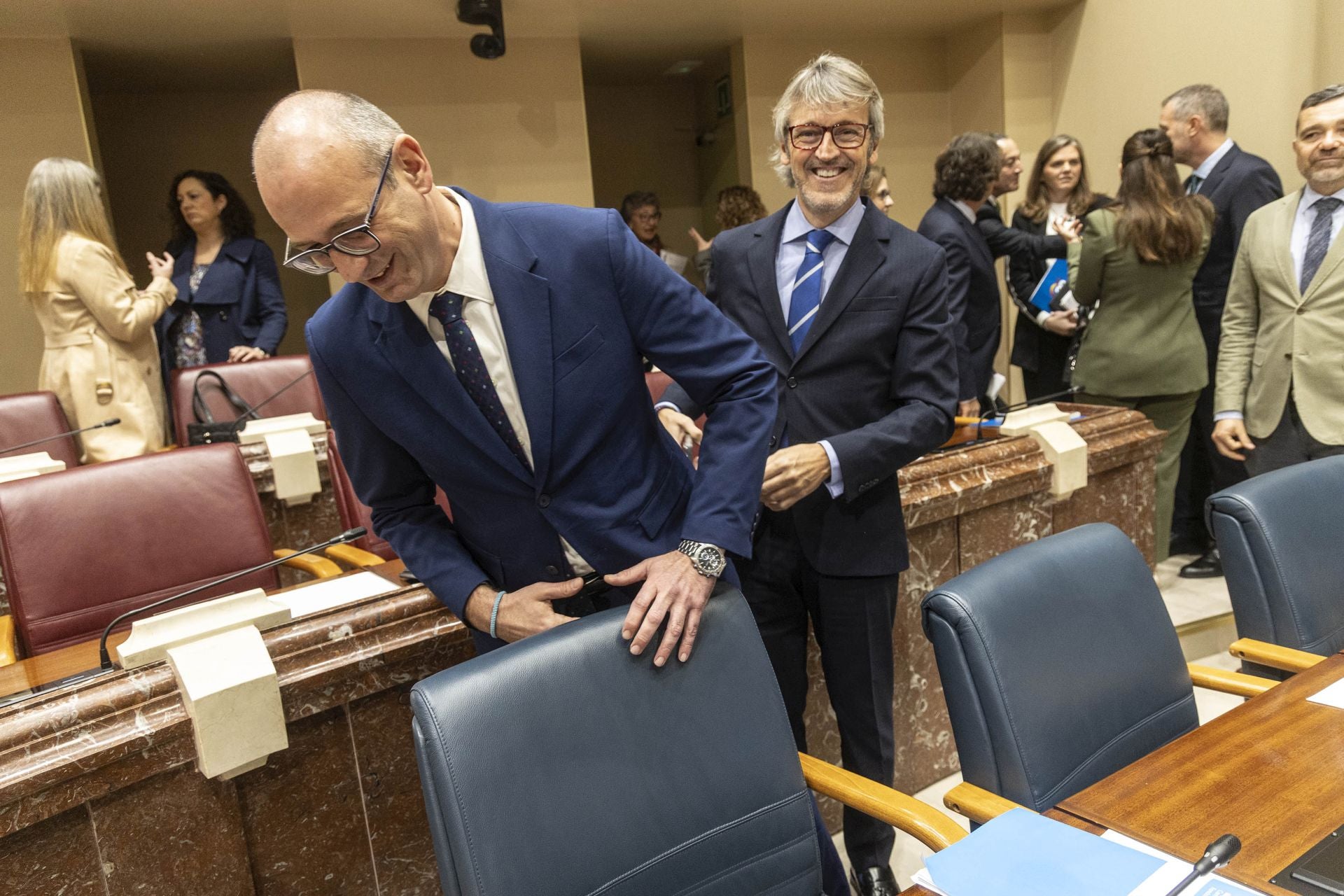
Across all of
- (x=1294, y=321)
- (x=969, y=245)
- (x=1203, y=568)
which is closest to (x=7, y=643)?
(x=969, y=245)

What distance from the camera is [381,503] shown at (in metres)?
1.34

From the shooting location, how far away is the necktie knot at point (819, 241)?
5.41 feet

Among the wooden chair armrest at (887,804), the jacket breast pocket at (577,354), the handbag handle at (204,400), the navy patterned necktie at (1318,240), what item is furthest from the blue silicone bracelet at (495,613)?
the navy patterned necktie at (1318,240)

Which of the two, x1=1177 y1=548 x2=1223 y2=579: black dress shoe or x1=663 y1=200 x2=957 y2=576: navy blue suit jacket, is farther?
x1=1177 y1=548 x2=1223 y2=579: black dress shoe

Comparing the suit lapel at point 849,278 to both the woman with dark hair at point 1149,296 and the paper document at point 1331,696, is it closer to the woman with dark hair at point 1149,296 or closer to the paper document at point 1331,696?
the paper document at point 1331,696

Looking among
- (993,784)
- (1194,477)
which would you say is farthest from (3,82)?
(1194,477)

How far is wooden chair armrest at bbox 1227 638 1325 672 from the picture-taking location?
1.47 m

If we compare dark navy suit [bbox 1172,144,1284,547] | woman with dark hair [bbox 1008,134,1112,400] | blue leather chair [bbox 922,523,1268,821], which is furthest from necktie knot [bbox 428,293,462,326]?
woman with dark hair [bbox 1008,134,1112,400]

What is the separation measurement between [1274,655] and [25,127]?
18.4 feet

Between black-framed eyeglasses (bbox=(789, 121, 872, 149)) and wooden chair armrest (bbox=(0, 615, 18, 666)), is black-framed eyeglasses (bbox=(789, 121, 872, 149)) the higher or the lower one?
the higher one

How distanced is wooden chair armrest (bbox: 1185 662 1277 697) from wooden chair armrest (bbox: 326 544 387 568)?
1615mm

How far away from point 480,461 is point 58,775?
67cm

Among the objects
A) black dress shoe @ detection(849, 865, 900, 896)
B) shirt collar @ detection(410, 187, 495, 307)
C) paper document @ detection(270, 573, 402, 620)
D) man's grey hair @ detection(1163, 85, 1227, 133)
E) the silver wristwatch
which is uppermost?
man's grey hair @ detection(1163, 85, 1227, 133)

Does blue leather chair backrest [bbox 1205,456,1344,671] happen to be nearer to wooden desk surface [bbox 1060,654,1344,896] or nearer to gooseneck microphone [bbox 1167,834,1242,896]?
wooden desk surface [bbox 1060,654,1344,896]
